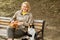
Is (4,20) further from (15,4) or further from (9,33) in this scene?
(15,4)

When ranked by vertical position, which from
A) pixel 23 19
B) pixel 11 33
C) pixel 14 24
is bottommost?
pixel 11 33

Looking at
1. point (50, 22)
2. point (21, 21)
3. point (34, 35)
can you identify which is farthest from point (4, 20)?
point (50, 22)

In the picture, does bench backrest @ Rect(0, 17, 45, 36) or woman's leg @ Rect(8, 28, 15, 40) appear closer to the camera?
woman's leg @ Rect(8, 28, 15, 40)

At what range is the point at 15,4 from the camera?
36.6 ft

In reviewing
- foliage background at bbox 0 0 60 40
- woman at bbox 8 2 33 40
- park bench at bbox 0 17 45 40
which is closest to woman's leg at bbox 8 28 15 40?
woman at bbox 8 2 33 40

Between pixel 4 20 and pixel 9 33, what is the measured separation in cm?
120

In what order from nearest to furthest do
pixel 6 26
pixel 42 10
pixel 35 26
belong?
pixel 35 26 < pixel 6 26 < pixel 42 10

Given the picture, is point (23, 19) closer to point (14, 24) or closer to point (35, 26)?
point (14, 24)

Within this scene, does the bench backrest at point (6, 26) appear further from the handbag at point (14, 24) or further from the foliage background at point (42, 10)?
the foliage background at point (42, 10)

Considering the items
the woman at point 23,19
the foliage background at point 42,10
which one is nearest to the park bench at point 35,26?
the woman at point 23,19

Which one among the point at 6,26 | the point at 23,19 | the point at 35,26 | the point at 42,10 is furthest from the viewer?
the point at 42,10

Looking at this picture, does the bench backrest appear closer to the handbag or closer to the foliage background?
the handbag

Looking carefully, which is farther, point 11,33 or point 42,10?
point 42,10

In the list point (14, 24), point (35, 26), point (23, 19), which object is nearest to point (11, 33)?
point (14, 24)
